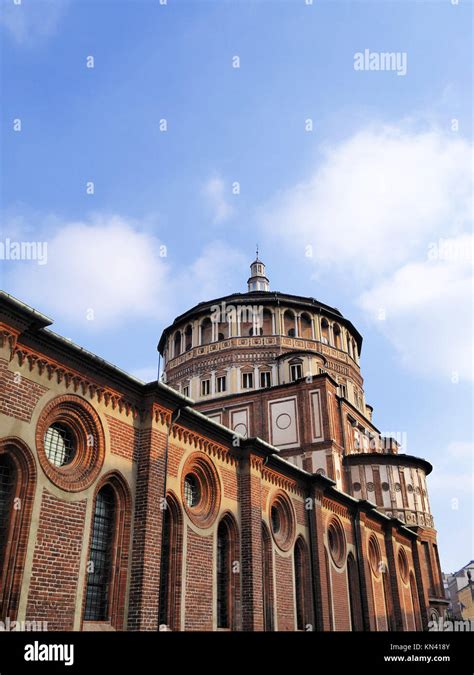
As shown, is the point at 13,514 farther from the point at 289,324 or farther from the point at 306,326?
the point at 306,326

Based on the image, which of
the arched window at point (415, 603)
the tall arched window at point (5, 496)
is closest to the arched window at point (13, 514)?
the tall arched window at point (5, 496)

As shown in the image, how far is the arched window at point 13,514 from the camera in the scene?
9.71 metres

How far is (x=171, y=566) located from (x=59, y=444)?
449 centimetres

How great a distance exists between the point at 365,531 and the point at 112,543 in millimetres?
16870

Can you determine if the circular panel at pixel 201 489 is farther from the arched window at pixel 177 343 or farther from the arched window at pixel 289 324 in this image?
the arched window at pixel 177 343

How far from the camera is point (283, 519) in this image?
19812mm

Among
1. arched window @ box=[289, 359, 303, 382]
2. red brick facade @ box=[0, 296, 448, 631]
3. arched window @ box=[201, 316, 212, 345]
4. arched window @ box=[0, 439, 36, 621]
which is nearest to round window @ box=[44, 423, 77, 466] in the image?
red brick facade @ box=[0, 296, 448, 631]

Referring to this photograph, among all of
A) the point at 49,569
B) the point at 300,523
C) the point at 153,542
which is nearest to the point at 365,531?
the point at 300,523

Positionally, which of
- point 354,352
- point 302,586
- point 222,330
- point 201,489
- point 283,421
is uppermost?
point 222,330

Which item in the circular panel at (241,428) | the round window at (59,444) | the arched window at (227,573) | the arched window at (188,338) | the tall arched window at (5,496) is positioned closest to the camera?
the tall arched window at (5,496)

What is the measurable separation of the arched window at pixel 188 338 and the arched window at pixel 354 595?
21.8 metres

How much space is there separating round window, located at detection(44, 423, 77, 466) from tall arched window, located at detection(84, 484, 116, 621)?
1195mm

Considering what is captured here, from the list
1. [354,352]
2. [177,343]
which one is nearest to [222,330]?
[177,343]

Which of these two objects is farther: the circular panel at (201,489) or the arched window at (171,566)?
the circular panel at (201,489)
